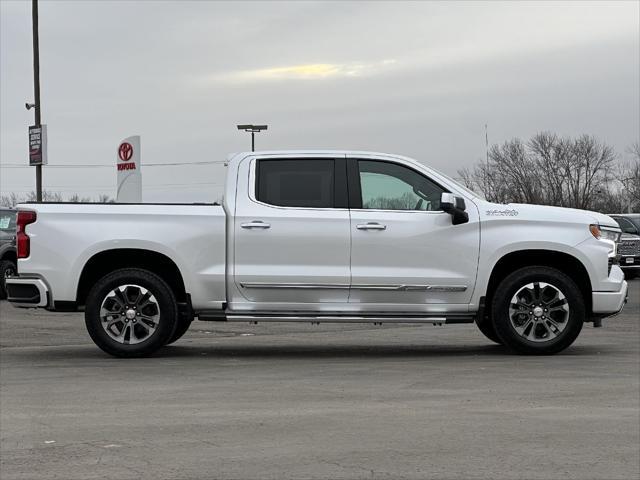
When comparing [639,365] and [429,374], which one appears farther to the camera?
[639,365]

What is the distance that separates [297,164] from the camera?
11008 mm

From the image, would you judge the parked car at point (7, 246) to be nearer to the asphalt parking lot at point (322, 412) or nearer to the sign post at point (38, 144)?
the sign post at point (38, 144)

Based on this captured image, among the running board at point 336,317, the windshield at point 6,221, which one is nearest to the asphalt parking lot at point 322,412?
the running board at point 336,317

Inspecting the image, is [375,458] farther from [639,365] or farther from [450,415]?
[639,365]

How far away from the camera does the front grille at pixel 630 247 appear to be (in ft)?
90.0

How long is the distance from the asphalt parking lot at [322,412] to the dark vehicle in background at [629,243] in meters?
15.7

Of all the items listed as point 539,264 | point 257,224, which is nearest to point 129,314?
point 257,224

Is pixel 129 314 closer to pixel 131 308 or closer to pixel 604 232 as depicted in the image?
pixel 131 308

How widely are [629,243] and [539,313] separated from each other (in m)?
17.6

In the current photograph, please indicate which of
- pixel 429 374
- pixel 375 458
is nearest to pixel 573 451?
pixel 375 458

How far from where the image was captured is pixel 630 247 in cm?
2750

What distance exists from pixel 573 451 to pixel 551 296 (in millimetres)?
4541

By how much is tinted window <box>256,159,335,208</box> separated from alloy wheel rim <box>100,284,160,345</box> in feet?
4.91

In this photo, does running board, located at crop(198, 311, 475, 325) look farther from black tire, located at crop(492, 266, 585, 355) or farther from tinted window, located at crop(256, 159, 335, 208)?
tinted window, located at crop(256, 159, 335, 208)
